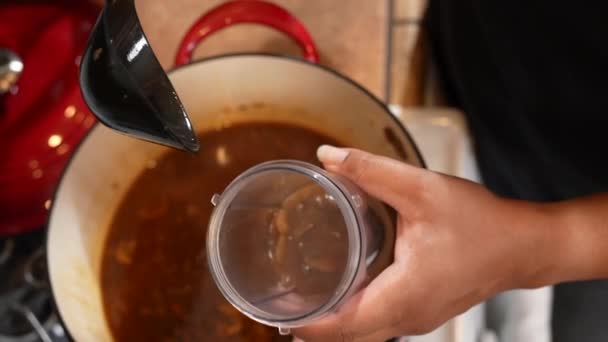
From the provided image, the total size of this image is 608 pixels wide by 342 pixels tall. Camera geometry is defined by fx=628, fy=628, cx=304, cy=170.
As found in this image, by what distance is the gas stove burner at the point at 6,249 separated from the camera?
1.94ft

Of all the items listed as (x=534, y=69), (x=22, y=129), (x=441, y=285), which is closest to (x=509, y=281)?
(x=441, y=285)

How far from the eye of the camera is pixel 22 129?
0.54 m

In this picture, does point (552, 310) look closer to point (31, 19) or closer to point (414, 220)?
point (414, 220)

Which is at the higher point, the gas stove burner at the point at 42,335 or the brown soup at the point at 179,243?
the brown soup at the point at 179,243

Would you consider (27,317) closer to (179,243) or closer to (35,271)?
(35,271)

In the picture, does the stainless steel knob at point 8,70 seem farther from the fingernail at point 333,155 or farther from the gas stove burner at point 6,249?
the fingernail at point 333,155

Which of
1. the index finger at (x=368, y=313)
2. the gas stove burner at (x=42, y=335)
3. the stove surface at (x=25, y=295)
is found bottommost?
the gas stove burner at (x=42, y=335)

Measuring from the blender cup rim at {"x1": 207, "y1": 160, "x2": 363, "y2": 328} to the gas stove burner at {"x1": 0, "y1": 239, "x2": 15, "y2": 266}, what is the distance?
0.27 m

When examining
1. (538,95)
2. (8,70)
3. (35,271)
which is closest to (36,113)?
(8,70)

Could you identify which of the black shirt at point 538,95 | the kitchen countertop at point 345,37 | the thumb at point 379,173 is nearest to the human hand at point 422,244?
the thumb at point 379,173

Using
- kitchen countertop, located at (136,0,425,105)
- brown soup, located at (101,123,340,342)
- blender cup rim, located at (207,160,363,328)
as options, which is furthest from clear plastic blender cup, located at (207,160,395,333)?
kitchen countertop, located at (136,0,425,105)

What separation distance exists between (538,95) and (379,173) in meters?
0.18

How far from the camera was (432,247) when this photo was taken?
40 centimetres

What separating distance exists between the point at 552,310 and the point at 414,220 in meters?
0.26
